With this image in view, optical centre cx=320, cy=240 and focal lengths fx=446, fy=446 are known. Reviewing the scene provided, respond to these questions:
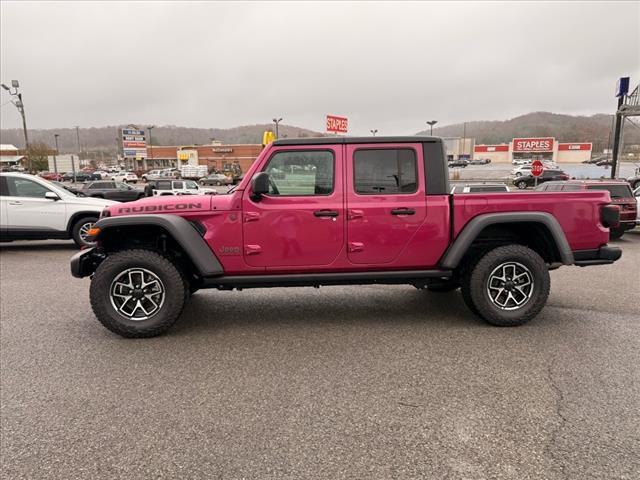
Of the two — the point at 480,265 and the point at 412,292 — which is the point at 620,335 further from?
the point at 412,292

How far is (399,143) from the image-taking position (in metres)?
4.53

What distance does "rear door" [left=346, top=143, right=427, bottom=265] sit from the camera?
438cm

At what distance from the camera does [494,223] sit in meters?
4.47

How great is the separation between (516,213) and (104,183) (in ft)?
87.1

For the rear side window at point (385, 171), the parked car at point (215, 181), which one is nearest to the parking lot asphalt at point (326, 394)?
the rear side window at point (385, 171)

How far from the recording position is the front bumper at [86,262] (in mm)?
4534

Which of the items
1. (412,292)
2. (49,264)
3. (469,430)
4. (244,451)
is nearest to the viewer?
(244,451)

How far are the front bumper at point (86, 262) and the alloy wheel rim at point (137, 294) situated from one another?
523 mm

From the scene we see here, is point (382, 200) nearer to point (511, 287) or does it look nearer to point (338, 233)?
point (338, 233)

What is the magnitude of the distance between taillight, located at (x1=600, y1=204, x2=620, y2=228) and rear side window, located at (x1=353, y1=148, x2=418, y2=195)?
198 cm

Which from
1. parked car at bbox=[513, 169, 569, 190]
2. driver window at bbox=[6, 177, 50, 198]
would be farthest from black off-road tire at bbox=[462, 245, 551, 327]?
parked car at bbox=[513, 169, 569, 190]

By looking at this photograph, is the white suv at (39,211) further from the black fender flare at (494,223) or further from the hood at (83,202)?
the black fender flare at (494,223)

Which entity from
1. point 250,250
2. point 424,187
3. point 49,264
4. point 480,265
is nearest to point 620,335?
point 480,265

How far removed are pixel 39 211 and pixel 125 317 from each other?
653 cm
